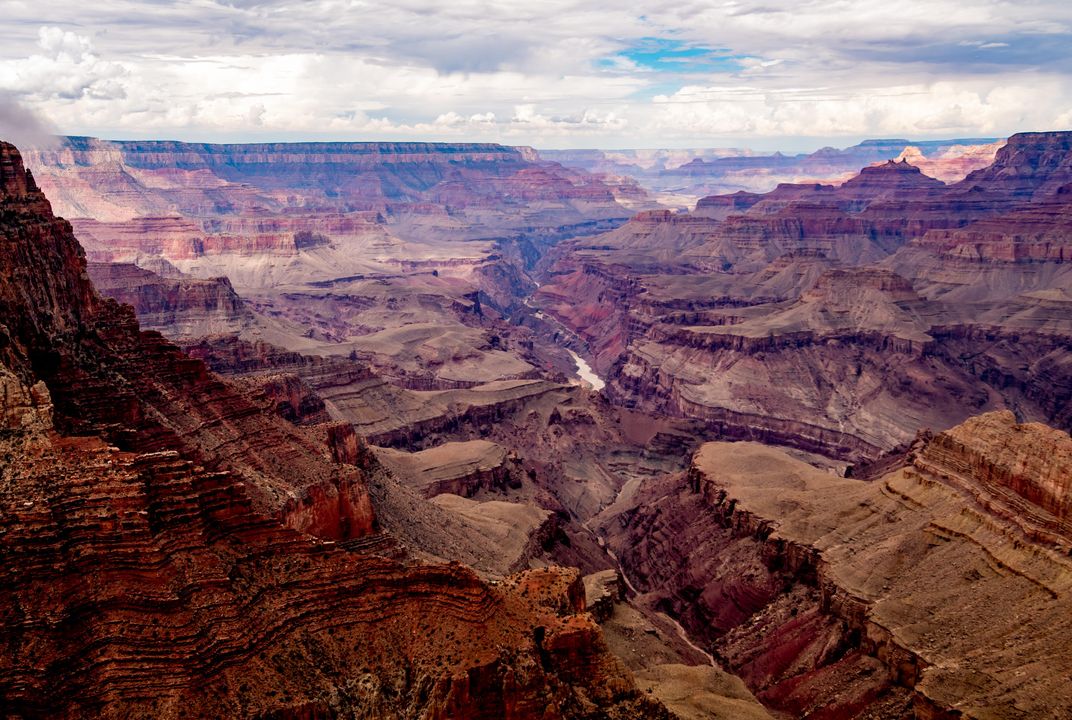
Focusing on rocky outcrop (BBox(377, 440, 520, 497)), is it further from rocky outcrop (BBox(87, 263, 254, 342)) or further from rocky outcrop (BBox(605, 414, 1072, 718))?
rocky outcrop (BBox(87, 263, 254, 342))

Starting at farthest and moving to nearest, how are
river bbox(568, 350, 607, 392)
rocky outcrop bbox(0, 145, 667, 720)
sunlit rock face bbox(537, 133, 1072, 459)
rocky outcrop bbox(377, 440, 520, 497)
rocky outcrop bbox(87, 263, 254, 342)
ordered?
river bbox(568, 350, 607, 392) → rocky outcrop bbox(87, 263, 254, 342) → sunlit rock face bbox(537, 133, 1072, 459) → rocky outcrop bbox(377, 440, 520, 497) → rocky outcrop bbox(0, 145, 667, 720)

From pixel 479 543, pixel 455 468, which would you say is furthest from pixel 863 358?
pixel 479 543

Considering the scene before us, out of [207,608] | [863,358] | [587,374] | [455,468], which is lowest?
[587,374]

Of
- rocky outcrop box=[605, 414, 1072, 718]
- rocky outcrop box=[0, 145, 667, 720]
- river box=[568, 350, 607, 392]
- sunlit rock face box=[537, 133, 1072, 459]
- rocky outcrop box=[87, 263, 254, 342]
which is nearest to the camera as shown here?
rocky outcrop box=[0, 145, 667, 720]

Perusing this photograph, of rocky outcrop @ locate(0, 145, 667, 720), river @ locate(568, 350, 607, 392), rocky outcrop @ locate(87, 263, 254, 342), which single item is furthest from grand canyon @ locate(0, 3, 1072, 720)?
rocky outcrop @ locate(87, 263, 254, 342)

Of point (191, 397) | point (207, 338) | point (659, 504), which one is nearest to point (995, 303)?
point (659, 504)

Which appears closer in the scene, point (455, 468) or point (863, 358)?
point (455, 468)

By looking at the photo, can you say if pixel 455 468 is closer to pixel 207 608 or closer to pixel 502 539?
pixel 502 539

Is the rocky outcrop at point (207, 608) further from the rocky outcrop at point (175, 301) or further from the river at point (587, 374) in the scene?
the river at point (587, 374)
